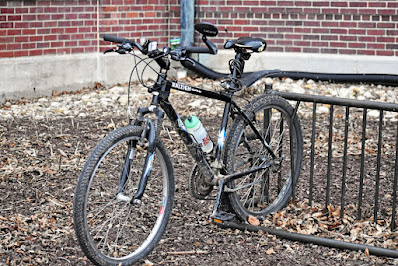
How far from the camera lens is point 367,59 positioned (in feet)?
29.9

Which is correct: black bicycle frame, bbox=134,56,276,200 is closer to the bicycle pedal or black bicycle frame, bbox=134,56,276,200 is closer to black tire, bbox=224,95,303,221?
black tire, bbox=224,95,303,221

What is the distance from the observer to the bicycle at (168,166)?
11.9 ft

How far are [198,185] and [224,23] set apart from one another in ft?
19.0

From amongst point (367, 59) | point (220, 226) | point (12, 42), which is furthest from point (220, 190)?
point (367, 59)

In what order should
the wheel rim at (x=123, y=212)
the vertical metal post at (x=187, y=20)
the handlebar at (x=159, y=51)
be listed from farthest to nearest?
1. the vertical metal post at (x=187, y=20)
2. the wheel rim at (x=123, y=212)
3. the handlebar at (x=159, y=51)

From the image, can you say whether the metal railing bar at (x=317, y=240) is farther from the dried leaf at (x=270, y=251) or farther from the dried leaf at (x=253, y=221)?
the dried leaf at (x=270, y=251)

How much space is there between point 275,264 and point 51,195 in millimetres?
1894

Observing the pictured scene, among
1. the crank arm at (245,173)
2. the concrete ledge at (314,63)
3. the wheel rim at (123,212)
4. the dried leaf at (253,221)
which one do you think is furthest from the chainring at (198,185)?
the concrete ledge at (314,63)

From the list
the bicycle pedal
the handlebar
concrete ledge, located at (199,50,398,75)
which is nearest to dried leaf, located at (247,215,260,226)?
the bicycle pedal

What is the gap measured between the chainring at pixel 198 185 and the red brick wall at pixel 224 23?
4733 mm

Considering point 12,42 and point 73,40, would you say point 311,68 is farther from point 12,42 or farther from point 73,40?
point 12,42

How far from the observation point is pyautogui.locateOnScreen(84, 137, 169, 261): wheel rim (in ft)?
12.6

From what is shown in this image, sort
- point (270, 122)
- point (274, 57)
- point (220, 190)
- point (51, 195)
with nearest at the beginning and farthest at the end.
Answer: point (220, 190), point (270, 122), point (51, 195), point (274, 57)

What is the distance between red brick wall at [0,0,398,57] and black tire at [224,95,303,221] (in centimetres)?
456
